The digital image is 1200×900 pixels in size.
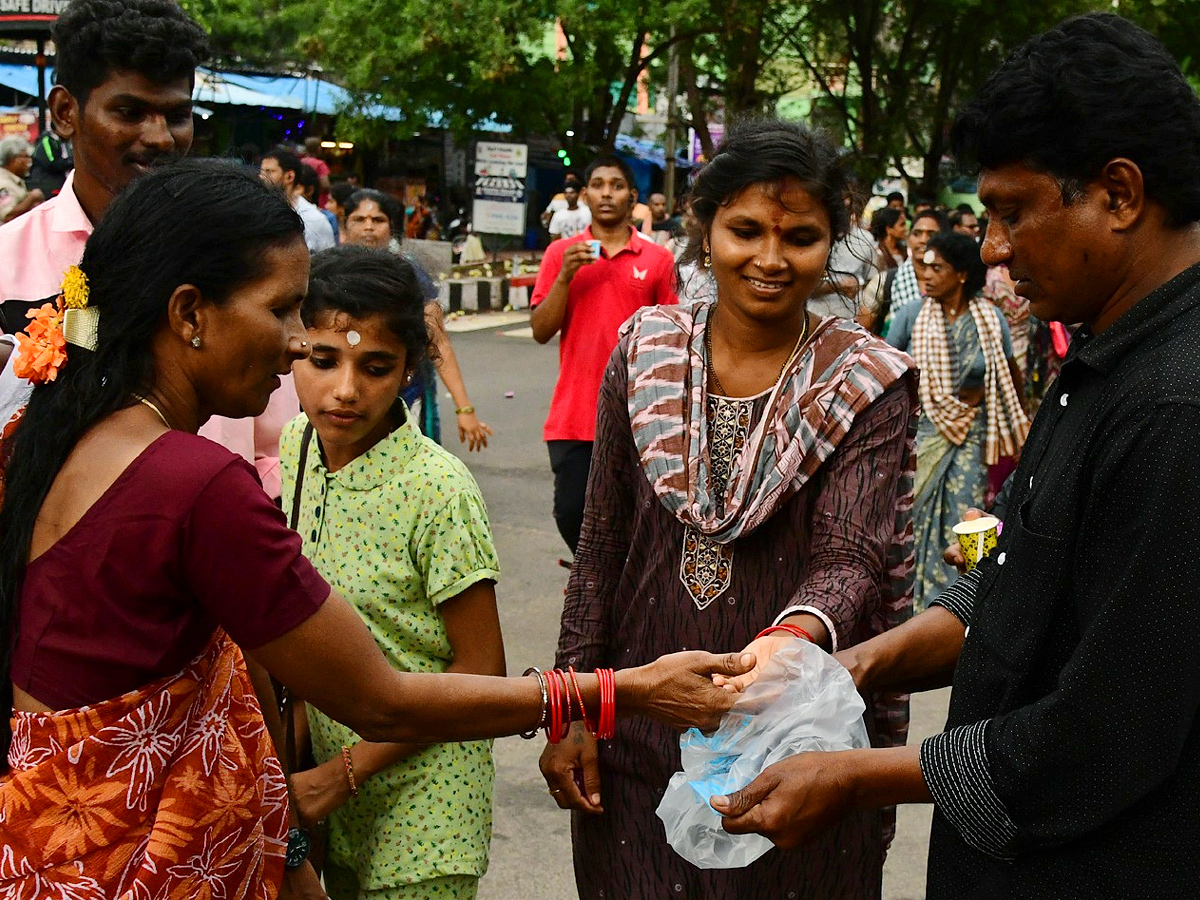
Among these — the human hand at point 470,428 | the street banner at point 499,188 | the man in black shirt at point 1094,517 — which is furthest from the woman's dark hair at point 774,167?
the street banner at point 499,188

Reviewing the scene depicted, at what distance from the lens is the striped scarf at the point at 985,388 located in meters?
6.43

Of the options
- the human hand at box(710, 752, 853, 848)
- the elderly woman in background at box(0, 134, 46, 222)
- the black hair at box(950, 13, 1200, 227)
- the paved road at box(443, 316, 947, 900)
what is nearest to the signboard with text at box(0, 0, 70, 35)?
the elderly woman in background at box(0, 134, 46, 222)

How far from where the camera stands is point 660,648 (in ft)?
8.21

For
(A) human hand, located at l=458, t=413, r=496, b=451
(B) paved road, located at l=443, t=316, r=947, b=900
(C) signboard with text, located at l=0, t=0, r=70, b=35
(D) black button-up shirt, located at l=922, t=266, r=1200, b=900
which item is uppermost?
(C) signboard with text, located at l=0, t=0, r=70, b=35

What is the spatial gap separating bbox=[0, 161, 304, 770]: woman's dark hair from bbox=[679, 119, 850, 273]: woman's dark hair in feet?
3.19

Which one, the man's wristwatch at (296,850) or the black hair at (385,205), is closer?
the man's wristwatch at (296,850)

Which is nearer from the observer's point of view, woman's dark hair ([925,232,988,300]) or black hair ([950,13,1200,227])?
black hair ([950,13,1200,227])

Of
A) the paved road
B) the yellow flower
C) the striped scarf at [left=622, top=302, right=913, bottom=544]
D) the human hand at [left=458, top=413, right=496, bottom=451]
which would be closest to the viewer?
the yellow flower

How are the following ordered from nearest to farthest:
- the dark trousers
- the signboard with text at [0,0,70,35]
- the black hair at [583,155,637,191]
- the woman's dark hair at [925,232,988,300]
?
the dark trousers → the woman's dark hair at [925,232,988,300] → the black hair at [583,155,637,191] → the signboard with text at [0,0,70,35]

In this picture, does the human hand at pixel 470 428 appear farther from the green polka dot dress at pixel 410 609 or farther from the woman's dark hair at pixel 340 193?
the woman's dark hair at pixel 340 193

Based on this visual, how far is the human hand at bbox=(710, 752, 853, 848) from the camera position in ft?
6.64

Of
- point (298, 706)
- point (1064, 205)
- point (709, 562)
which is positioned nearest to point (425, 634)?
point (298, 706)

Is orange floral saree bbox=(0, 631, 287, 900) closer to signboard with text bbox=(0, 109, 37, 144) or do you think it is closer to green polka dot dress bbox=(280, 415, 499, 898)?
green polka dot dress bbox=(280, 415, 499, 898)

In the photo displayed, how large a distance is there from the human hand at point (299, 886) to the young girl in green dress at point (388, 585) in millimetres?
137
